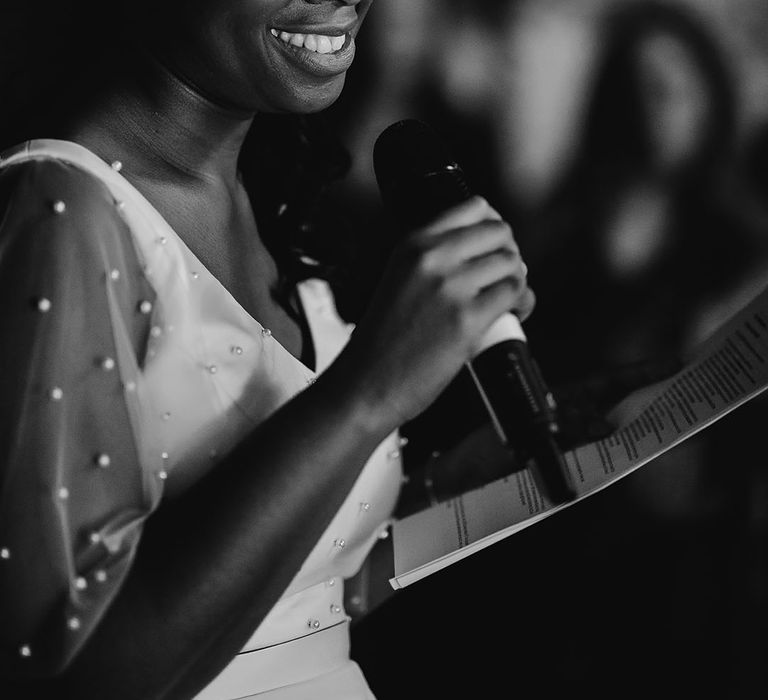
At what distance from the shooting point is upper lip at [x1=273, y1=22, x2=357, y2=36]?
0.72m

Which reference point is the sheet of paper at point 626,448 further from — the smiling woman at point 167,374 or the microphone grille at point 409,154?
the microphone grille at point 409,154

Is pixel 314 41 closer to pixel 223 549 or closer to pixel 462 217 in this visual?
pixel 462 217

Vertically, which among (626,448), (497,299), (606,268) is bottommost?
(606,268)

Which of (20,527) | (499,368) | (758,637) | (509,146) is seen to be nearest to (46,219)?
(20,527)

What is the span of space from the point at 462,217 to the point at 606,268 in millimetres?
879

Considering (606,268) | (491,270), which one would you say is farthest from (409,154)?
(606,268)

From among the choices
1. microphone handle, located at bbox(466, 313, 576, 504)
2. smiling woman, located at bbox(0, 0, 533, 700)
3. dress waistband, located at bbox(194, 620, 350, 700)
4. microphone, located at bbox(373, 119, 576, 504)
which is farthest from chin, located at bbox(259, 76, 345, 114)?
dress waistband, located at bbox(194, 620, 350, 700)

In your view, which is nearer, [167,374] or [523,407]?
[523,407]

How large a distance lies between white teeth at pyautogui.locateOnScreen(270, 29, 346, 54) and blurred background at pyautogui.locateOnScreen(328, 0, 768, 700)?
57 cm

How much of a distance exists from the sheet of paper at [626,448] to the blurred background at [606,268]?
0.47 m

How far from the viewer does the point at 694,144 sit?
4.45 feet

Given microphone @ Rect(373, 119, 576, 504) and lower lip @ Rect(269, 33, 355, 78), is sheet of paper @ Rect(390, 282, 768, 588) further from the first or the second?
lower lip @ Rect(269, 33, 355, 78)

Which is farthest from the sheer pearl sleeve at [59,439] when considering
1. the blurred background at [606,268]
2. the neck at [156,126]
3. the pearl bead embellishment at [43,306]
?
the blurred background at [606,268]

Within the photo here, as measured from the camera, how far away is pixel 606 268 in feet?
4.50
